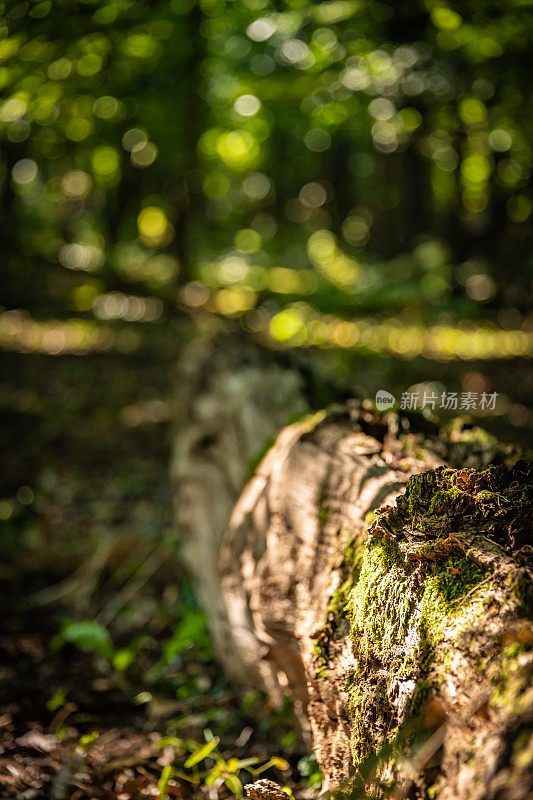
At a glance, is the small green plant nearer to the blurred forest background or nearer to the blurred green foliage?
the blurred forest background

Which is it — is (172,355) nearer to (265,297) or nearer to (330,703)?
(265,297)

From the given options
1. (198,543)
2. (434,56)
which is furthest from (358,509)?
(434,56)

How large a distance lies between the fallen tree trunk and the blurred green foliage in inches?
100

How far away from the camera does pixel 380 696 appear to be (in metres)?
1.45

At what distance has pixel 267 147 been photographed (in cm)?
1600

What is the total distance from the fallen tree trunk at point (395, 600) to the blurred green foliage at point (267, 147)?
255cm

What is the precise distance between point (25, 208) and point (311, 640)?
22450mm

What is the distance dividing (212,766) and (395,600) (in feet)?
4.27

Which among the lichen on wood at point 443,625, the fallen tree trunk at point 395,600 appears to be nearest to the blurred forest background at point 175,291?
the fallen tree trunk at point 395,600

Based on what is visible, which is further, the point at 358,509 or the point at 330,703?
the point at 358,509

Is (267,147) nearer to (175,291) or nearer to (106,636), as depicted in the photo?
(175,291)

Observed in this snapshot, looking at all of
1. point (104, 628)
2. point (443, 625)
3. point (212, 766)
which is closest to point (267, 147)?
point (104, 628)

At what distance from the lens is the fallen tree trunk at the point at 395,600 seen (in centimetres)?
115

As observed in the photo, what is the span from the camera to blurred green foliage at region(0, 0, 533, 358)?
355 cm
